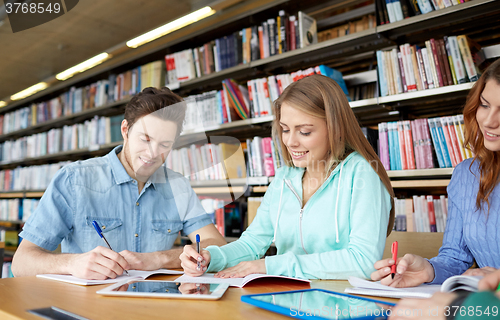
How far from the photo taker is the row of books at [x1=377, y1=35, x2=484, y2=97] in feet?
6.04

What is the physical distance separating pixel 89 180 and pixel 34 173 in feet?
12.8

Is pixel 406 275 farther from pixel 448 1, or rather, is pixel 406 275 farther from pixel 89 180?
pixel 448 1

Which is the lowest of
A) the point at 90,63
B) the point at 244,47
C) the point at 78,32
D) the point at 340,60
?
the point at 340,60

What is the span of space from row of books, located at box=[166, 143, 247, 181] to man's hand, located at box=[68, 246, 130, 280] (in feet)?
1.39

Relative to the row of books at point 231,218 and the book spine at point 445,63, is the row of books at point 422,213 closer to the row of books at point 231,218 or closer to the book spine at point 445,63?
the book spine at point 445,63

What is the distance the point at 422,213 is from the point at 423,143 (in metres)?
0.37

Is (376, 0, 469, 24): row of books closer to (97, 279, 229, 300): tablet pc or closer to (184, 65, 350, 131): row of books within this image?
(184, 65, 350, 131): row of books

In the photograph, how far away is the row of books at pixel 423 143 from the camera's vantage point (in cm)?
186

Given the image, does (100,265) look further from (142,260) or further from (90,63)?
(90,63)

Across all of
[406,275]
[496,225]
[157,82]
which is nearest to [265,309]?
[406,275]

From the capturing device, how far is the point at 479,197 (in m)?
1.16

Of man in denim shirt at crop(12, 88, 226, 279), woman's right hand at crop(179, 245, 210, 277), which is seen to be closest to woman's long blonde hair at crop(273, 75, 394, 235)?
man in denim shirt at crop(12, 88, 226, 279)

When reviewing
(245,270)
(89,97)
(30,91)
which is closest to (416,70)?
(245,270)

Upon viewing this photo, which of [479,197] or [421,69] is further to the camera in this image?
[421,69]
